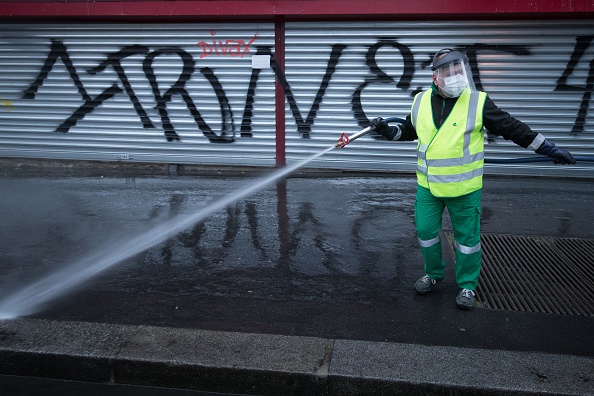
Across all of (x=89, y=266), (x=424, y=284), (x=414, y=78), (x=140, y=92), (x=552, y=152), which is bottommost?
(x=89, y=266)

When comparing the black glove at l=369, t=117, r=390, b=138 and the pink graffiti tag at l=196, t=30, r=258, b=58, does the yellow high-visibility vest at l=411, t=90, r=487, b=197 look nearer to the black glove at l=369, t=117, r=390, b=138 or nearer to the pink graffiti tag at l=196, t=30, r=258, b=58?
the black glove at l=369, t=117, r=390, b=138

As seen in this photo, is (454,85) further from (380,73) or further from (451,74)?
(380,73)

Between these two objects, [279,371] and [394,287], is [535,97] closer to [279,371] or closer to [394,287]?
[394,287]

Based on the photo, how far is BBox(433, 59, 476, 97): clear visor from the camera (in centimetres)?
402

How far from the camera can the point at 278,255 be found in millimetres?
5508

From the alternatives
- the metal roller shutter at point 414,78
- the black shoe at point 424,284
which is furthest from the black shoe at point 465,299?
the metal roller shutter at point 414,78

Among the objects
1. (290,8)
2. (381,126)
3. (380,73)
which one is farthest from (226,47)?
(381,126)

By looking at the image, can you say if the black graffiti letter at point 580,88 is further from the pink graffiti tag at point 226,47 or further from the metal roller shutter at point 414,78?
the pink graffiti tag at point 226,47

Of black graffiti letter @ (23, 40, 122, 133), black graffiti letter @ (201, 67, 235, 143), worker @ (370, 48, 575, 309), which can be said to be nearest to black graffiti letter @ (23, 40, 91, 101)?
black graffiti letter @ (23, 40, 122, 133)

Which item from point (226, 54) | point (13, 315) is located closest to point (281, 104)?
point (226, 54)

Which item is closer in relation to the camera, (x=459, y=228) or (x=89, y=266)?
(x=459, y=228)

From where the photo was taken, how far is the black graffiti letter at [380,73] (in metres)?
8.88

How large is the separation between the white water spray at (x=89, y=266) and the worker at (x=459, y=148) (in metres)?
2.83

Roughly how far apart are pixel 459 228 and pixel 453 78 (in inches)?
43.1
